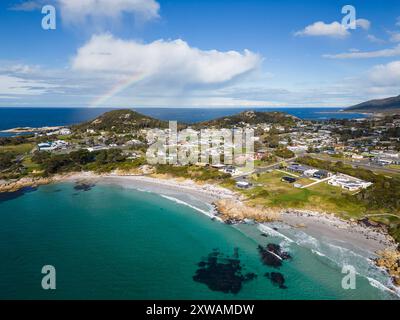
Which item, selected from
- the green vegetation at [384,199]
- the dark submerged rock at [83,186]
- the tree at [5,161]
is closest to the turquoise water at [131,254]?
the dark submerged rock at [83,186]

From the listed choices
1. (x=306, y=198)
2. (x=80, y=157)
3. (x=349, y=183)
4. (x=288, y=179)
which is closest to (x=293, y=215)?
(x=306, y=198)

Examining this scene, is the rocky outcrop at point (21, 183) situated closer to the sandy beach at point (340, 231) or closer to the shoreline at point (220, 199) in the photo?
the shoreline at point (220, 199)

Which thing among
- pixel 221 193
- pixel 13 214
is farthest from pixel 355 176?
pixel 13 214

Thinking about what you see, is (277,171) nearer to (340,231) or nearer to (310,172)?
(310,172)

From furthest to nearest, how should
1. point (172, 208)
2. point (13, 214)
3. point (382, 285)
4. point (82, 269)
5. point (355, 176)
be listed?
point (355, 176), point (172, 208), point (13, 214), point (82, 269), point (382, 285)
